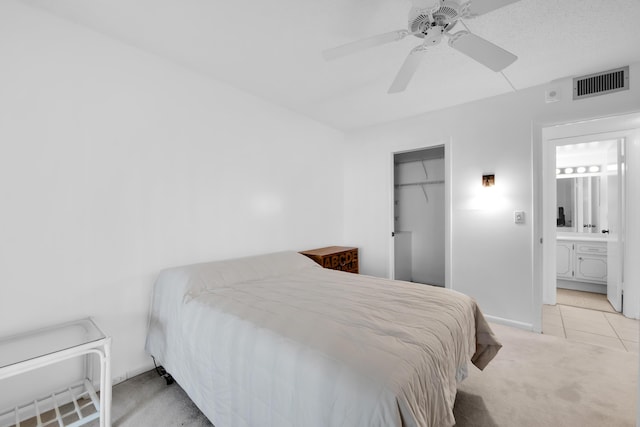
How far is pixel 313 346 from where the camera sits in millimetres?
1220

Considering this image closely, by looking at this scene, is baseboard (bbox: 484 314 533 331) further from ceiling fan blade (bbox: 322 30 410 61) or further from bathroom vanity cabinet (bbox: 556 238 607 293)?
ceiling fan blade (bbox: 322 30 410 61)

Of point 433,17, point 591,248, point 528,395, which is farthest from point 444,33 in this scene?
point 591,248

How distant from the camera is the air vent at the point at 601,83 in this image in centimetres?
245

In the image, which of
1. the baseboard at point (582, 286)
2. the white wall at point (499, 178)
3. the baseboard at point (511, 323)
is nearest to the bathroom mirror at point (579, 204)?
the baseboard at point (582, 286)

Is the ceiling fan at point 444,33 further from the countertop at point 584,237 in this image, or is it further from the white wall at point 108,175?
the countertop at point 584,237

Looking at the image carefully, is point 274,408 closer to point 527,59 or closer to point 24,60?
point 24,60

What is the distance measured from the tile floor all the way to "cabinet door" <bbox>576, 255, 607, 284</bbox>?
3.06ft

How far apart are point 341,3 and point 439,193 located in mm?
3733

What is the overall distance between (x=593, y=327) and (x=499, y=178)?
6.28ft

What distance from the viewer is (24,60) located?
1.71 m

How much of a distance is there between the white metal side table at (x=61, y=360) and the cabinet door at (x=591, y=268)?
5874 mm

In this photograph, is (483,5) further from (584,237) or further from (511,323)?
(584,237)

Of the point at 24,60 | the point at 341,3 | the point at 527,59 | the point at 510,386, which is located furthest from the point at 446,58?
the point at 24,60

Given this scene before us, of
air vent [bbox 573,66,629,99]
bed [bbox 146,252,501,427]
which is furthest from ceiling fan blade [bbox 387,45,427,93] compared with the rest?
air vent [bbox 573,66,629,99]
